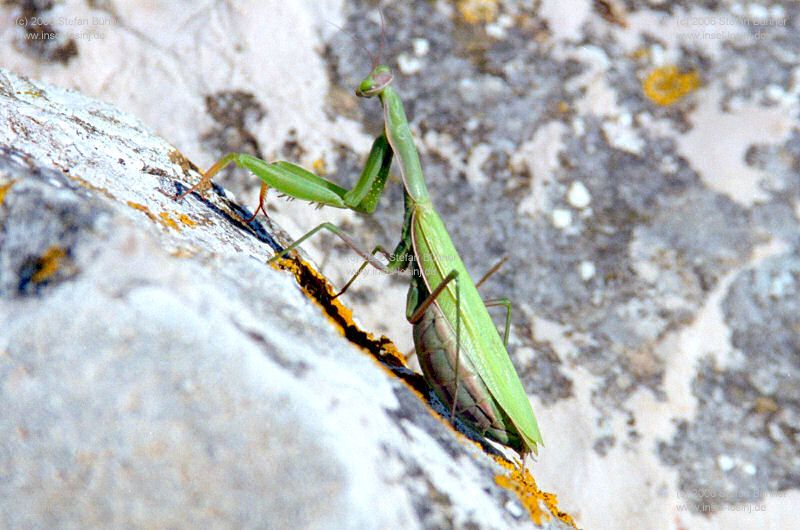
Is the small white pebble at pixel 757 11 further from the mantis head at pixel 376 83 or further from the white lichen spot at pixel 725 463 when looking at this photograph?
the mantis head at pixel 376 83

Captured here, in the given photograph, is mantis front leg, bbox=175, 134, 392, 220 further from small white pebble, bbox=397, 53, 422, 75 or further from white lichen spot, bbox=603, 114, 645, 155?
white lichen spot, bbox=603, 114, 645, 155

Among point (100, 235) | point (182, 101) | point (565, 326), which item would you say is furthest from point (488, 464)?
point (182, 101)

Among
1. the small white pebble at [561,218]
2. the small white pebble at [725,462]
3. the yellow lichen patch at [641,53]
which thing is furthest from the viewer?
the yellow lichen patch at [641,53]

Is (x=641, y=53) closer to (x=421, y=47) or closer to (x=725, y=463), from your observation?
(x=421, y=47)

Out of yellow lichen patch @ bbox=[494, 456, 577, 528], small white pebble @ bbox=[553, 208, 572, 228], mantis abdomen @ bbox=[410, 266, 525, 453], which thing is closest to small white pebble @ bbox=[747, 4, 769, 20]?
small white pebble @ bbox=[553, 208, 572, 228]

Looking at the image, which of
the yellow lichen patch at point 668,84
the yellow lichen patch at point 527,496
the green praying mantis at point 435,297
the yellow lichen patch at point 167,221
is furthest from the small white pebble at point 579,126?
the yellow lichen patch at point 167,221

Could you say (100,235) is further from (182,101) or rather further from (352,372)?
(182,101)
